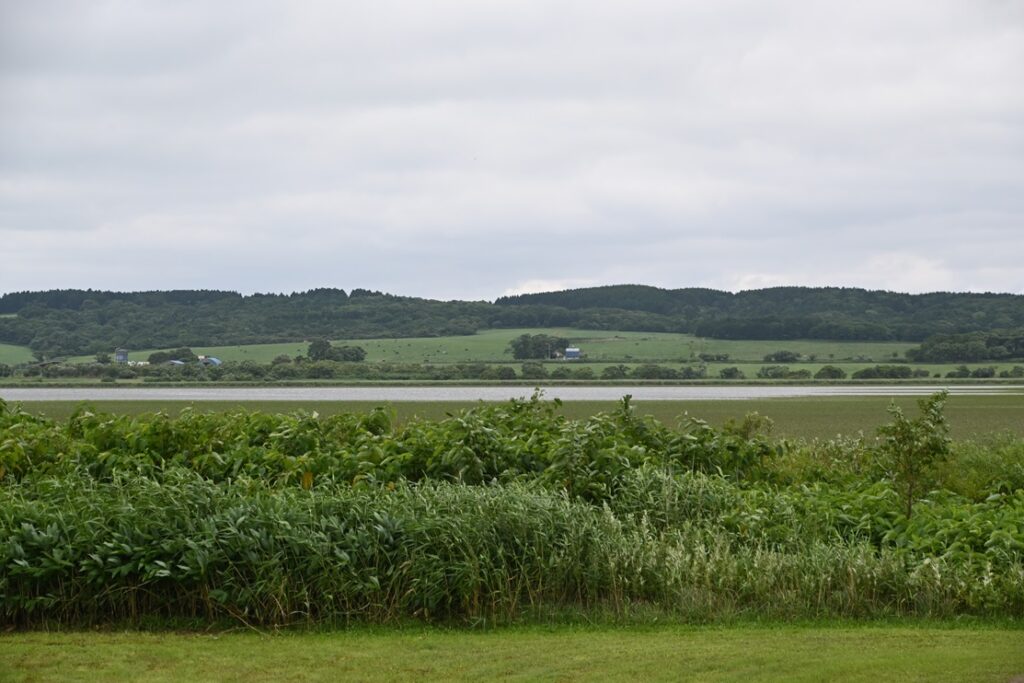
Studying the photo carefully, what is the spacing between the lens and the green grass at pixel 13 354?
4445 inches

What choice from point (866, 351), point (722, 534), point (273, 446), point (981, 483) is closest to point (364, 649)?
point (722, 534)

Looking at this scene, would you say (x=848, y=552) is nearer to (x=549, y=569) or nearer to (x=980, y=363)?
(x=549, y=569)

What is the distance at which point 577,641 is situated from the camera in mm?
8281

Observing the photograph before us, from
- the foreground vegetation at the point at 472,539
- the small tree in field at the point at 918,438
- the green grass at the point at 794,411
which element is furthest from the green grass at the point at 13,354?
the small tree in field at the point at 918,438

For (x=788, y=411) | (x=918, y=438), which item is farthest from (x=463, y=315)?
(x=918, y=438)

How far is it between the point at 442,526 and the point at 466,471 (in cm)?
254

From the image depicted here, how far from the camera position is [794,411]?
5291 centimetres

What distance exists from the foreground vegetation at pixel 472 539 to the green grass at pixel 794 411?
893 inches

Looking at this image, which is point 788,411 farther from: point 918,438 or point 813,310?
point 813,310

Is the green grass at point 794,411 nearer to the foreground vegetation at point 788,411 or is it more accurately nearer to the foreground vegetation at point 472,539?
the foreground vegetation at point 788,411

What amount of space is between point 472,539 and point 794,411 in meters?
45.5

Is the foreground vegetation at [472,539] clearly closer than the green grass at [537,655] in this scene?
No

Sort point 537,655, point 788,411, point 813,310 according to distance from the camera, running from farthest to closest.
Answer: point 813,310 → point 788,411 → point 537,655

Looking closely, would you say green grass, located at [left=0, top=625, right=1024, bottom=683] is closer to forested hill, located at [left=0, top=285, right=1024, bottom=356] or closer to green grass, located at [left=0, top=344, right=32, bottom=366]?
green grass, located at [left=0, top=344, right=32, bottom=366]
